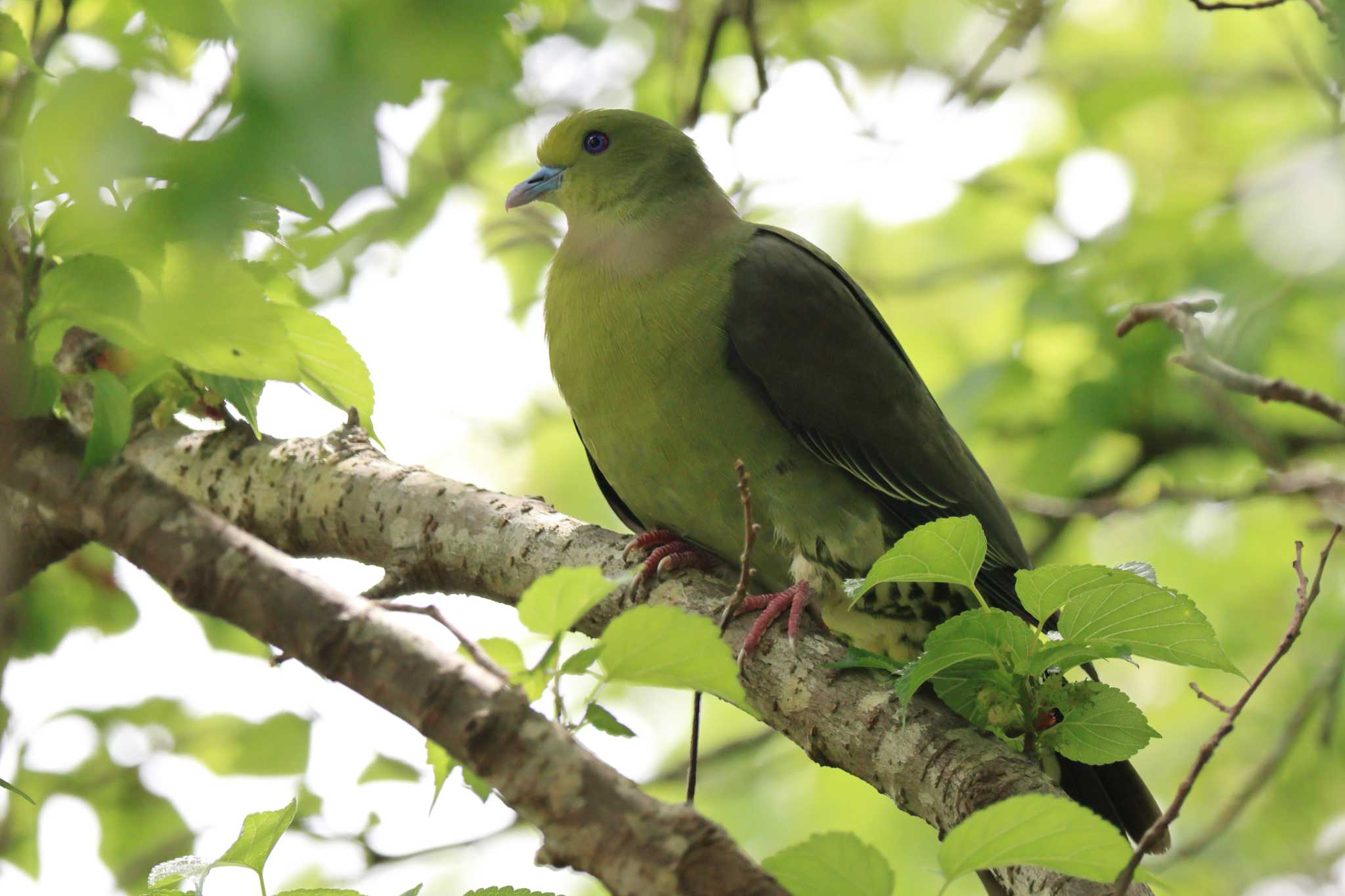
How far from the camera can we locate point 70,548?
2.96 meters

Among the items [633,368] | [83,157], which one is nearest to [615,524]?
[633,368]

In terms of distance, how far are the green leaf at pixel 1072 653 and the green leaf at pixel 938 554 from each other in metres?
0.22

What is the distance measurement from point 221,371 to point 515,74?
2277mm

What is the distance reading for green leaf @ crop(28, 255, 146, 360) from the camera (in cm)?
184

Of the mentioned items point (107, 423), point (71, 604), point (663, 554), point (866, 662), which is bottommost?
point (71, 604)

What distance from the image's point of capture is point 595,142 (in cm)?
438

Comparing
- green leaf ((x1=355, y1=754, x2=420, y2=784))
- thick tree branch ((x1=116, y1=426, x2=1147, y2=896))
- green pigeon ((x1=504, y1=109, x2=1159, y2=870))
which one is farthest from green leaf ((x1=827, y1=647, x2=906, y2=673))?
green leaf ((x1=355, y1=754, x2=420, y2=784))

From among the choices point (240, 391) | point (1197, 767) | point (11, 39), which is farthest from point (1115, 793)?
point (11, 39)

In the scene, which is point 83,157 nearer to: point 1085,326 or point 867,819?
point 1085,326

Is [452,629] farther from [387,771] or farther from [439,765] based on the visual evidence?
[387,771]

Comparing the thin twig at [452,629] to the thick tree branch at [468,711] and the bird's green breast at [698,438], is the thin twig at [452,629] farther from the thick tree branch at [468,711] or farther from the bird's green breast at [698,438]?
the bird's green breast at [698,438]

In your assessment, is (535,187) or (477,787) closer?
(477,787)

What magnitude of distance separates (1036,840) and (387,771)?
2.50m

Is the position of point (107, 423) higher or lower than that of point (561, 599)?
higher
